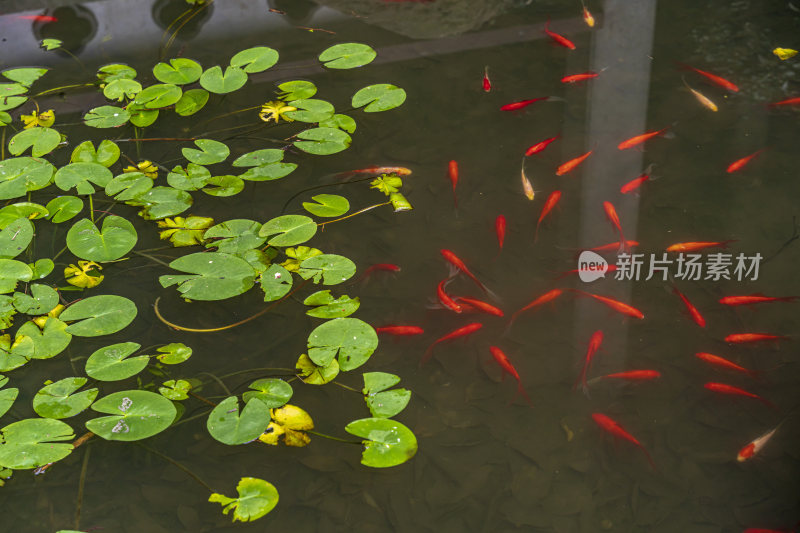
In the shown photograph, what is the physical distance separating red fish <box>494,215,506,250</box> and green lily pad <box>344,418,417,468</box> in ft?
2.16

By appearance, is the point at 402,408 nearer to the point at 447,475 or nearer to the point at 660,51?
the point at 447,475

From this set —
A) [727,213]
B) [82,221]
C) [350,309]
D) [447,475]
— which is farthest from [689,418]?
[82,221]

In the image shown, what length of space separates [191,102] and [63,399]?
1231 millimetres

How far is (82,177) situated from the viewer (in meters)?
2.13

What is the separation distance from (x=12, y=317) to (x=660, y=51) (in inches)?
92.9

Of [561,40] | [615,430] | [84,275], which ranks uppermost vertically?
[561,40]

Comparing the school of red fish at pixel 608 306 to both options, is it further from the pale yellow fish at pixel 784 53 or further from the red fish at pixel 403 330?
the pale yellow fish at pixel 784 53

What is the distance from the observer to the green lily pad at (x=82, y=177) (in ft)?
6.92

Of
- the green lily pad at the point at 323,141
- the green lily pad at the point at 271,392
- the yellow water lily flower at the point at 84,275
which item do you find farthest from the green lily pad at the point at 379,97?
the green lily pad at the point at 271,392

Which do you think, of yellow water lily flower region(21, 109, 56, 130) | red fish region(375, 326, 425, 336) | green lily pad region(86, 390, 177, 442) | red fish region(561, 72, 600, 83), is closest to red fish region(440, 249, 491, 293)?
red fish region(375, 326, 425, 336)

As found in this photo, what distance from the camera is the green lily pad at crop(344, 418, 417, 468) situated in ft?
4.89

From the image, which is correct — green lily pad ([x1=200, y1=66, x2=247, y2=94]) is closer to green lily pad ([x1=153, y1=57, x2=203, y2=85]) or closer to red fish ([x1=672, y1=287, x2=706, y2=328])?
green lily pad ([x1=153, y1=57, x2=203, y2=85])

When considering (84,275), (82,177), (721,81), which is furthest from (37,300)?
(721,81)

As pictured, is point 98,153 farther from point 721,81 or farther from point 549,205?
point 721,81
